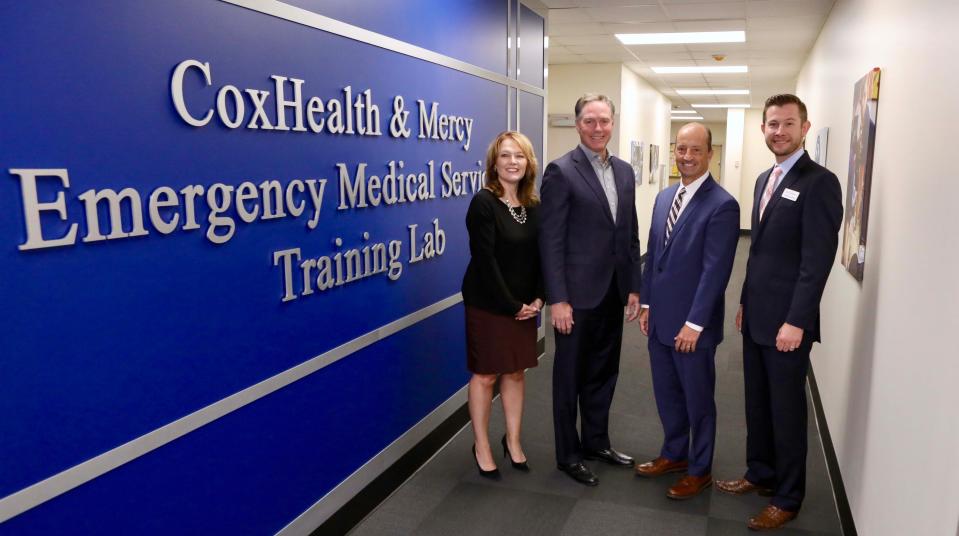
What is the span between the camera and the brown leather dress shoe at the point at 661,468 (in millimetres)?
2924

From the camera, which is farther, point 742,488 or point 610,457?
point 610,457

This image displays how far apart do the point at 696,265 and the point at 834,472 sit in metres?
1.10

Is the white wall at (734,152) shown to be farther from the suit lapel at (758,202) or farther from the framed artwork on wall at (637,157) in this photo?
the suit lapel at (758,202)

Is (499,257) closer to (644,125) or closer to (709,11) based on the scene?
(709,11)

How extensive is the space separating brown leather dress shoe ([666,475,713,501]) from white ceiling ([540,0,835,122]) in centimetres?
315

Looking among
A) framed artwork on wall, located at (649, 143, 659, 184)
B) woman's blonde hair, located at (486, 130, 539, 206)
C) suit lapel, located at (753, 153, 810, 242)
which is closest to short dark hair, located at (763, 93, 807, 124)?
suit lapel, located at (753, 153, 810, 242)

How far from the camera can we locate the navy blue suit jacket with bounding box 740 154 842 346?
2.27m

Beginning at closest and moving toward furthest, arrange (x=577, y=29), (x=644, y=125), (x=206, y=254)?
(x=206, y=254) < (x=577, y=29) < (x=644, y=125)

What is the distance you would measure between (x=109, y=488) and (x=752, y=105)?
43.3ft

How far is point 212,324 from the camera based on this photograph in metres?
1.84

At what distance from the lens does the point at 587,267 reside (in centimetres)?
274

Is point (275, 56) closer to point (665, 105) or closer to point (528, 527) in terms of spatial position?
point (528, 527)

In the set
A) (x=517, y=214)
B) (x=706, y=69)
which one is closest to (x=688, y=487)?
(x=517, y=214)

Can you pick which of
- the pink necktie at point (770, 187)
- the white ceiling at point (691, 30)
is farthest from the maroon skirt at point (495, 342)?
the white ceiling at point (691, 30)
